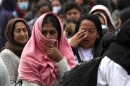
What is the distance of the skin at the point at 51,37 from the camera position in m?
7.38

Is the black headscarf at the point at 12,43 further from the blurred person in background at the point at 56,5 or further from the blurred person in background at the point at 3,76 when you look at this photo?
the blurred person in background at the point at 56,5

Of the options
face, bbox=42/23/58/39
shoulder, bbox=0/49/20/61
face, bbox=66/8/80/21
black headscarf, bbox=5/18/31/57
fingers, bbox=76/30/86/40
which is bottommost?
face, bbox=66/8/80/21

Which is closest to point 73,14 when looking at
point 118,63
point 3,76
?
point 3,76

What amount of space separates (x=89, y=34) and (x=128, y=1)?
16.5 ft

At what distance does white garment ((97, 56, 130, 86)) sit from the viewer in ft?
19.6

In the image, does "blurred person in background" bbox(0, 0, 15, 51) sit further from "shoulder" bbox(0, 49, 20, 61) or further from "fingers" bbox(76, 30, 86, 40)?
"fingers" bbox(76, 30, 86, 40)

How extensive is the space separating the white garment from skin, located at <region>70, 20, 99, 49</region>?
221 centimetres

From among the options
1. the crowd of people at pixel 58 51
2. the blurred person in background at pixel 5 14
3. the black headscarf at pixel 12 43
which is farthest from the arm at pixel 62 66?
the blurred person in background at pixel 5 14

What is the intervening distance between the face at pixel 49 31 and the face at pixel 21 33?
1623mm

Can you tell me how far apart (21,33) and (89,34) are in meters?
1.21

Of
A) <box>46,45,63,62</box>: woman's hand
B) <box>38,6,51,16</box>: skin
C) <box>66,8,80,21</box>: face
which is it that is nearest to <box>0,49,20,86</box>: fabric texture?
<box>46,45,63,62</box>: woman's hand

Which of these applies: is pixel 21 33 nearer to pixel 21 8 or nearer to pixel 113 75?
pixel 113 75

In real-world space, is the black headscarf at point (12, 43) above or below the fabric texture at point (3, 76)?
below

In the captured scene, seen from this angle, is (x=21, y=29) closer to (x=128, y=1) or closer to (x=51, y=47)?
(x=51, y=47)
